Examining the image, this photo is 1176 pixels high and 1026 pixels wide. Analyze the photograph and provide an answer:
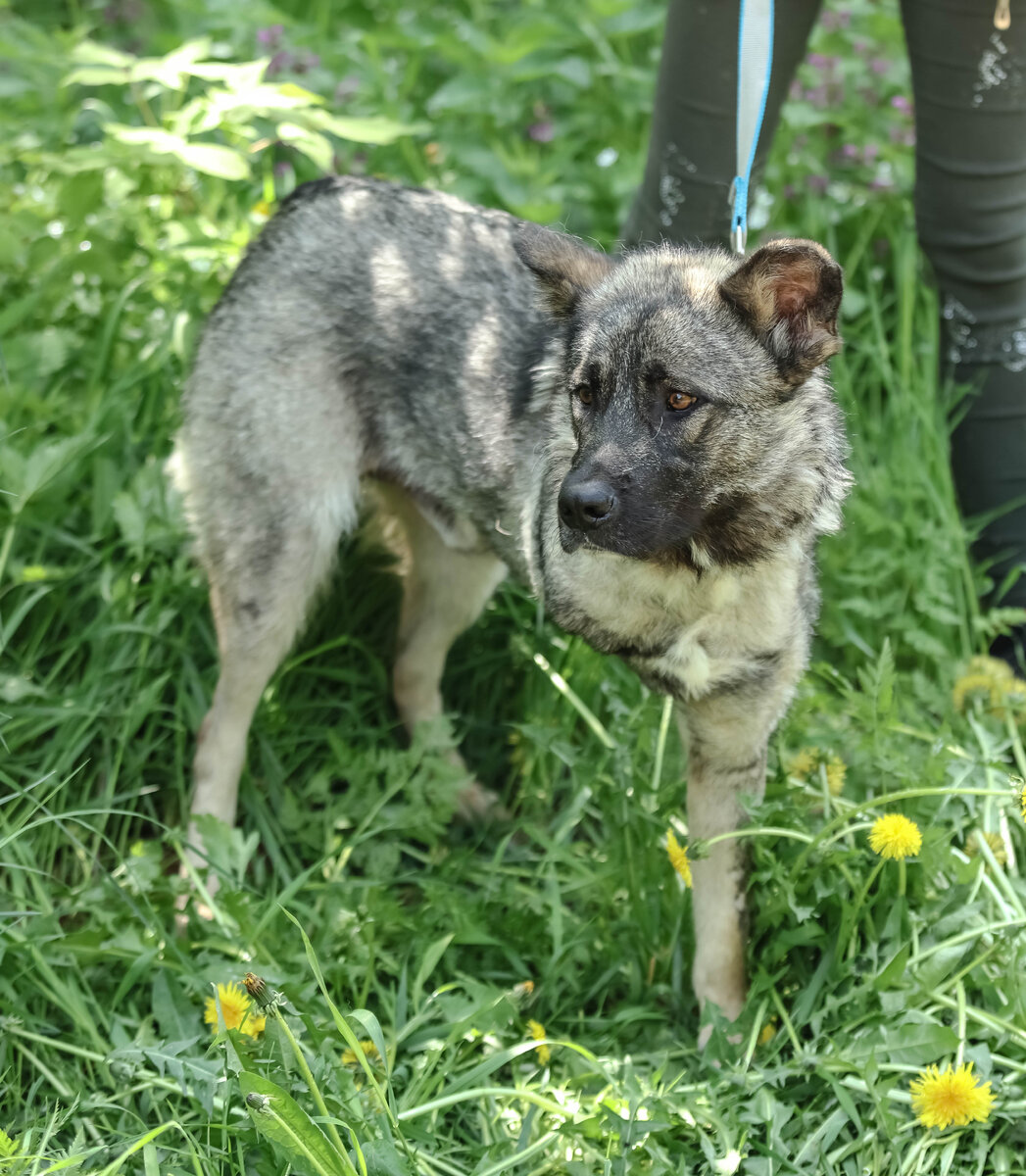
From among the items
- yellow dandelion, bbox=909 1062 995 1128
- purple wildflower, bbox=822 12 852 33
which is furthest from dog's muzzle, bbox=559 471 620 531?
purple wildflower, bbox=822 12 852 33

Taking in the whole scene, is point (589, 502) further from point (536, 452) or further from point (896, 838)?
point (896, 838)

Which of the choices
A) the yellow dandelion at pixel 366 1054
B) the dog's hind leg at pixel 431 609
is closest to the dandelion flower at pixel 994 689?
the dog's hind leg at pixel 431 609

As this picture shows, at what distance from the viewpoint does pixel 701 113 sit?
3305 millimetres

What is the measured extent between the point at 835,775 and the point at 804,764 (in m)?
0.13

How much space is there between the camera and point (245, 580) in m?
3.16

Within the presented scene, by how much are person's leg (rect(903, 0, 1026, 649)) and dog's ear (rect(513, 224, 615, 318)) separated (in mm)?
1153

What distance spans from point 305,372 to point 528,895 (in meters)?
1.36

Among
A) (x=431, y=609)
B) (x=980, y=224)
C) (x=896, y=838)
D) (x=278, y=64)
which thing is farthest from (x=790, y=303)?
(x=278, y=64)

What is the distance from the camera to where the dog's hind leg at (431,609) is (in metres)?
3.58

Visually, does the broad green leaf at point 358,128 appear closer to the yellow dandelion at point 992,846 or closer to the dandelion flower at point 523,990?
the dandelion flower at point 523,990

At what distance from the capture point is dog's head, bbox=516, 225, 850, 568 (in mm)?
2312

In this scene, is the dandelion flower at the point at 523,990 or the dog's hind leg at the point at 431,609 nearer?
the dandelion flower at the point at 523,990

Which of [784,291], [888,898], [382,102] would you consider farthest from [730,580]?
[382,102]

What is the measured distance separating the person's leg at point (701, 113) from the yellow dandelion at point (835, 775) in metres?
1.40
